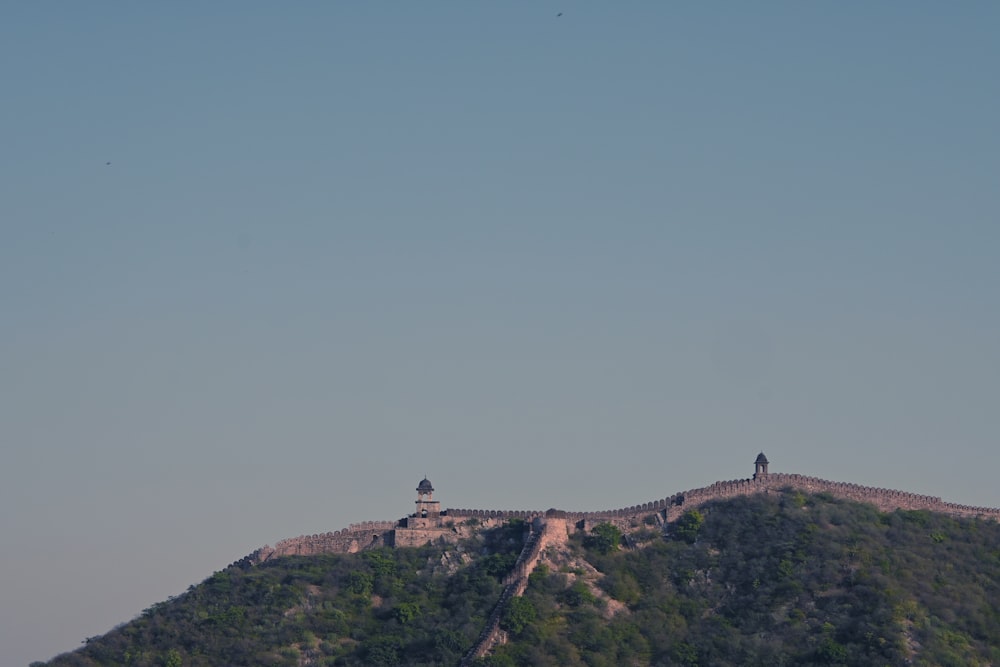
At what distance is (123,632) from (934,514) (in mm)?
42764

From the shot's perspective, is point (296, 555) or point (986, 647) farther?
point (296, 555)

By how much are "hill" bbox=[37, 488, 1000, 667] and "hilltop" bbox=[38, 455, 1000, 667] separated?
0.10m

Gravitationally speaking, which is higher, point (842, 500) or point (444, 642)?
point (842, 500)

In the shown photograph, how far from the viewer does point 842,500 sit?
95188 mm

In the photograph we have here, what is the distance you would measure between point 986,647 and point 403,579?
2936 centimetres

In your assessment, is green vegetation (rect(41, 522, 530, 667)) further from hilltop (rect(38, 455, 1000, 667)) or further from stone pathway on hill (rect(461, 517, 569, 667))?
stone pathway on hill (rect(461, 517, 569, 667))

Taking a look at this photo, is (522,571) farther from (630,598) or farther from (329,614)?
(329,614)

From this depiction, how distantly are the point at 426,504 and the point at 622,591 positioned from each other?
1438 cm

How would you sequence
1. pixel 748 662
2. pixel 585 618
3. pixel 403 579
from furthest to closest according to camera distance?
pixel 403 579 < pixel 585 618 < pixel 748 662

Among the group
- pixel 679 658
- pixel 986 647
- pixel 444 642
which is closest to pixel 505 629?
pixel 444 642

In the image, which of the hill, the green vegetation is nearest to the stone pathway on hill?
the hill

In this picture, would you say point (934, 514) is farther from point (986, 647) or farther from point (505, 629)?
point (505, 629)

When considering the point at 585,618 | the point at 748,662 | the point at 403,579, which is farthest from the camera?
the point at 403,579

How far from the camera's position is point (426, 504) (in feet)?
323
